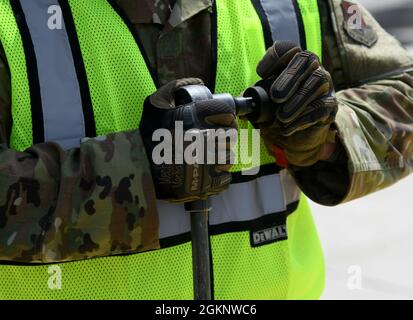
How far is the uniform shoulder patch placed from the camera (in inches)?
91.6

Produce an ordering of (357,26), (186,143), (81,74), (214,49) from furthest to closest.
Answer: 1. (357,26)
2. (214,49)
3. (81,74)
4. (186,143)

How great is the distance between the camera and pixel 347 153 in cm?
220

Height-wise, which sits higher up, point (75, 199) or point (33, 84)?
point (33, 84)

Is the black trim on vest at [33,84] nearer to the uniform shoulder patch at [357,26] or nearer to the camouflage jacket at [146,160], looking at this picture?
the camouflage jacket at [146,160]

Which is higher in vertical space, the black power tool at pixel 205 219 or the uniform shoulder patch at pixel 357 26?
the uniform shoulder patch at pixel 357 26

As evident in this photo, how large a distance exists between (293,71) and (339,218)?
2984mm

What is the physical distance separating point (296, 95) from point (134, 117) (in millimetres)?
370

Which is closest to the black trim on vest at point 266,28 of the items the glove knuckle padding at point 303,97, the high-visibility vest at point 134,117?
the high-visibility vest at point 134,117

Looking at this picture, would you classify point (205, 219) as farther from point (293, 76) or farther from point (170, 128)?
point (293, 76)

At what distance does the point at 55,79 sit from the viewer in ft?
6.34

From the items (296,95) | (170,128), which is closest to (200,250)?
(170,128)

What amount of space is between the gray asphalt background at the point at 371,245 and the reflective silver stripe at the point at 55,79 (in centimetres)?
206

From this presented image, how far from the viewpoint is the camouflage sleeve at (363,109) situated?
223 cm

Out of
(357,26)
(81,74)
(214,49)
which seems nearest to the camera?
(81,74)
